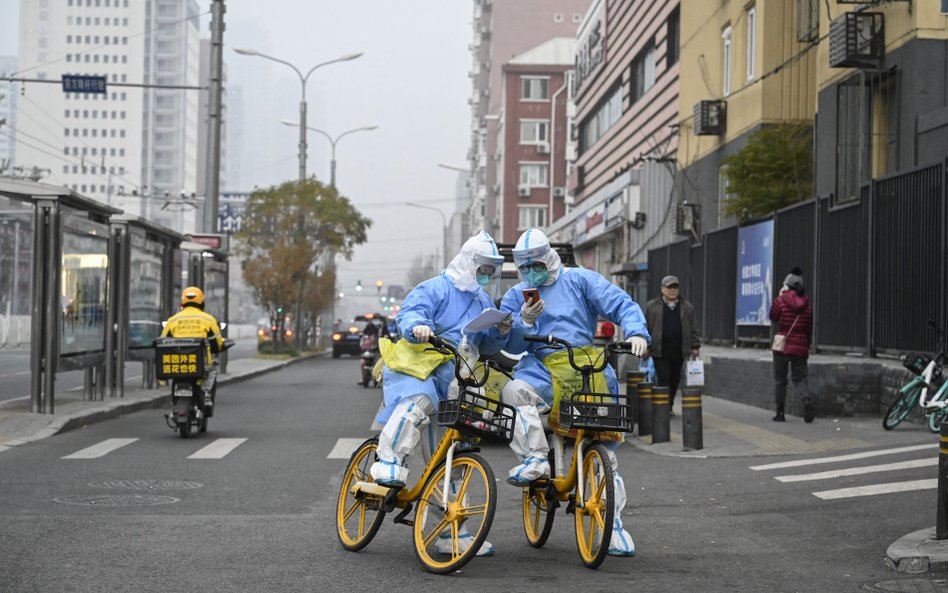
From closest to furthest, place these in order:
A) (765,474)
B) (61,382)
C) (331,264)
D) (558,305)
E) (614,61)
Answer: (558,305) → (765,474) → (61,382) → (614,61) → (331,264)

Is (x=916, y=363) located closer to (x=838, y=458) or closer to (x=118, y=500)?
(x=838, y=458)

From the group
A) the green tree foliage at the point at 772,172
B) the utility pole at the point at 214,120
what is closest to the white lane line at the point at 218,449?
the green tree foliage at the point at 772,172

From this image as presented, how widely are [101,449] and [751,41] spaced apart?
17.5 metres

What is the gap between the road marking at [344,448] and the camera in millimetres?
13867

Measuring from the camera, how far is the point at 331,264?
55562 mm

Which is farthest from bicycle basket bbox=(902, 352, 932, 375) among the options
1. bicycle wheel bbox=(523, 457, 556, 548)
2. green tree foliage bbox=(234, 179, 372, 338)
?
green tree foliage bbox=(234, 179, 372, 338)

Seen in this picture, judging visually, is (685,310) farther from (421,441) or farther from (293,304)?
(293,304)

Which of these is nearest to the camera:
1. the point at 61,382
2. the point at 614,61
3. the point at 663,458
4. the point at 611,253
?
the point at 663,458

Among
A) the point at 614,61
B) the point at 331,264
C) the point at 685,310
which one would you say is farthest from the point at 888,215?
the point at 331,264

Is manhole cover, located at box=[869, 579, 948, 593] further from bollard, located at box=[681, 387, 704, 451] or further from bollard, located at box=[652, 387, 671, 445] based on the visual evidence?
bollard, located at box=[652, 387, 671, 445]

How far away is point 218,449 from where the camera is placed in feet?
47.3

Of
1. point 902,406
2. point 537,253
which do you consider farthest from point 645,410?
point 537,253

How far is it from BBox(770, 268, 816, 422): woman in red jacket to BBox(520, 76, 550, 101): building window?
80173 mm

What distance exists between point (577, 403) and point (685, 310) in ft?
31.8
